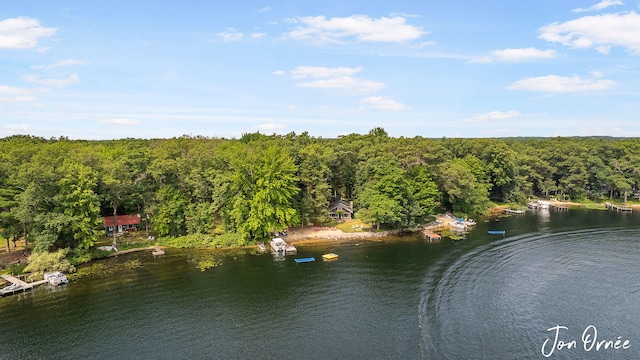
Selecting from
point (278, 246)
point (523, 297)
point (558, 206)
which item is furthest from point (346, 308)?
point (558, 206)

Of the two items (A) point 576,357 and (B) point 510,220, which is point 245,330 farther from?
(B) point 510,220

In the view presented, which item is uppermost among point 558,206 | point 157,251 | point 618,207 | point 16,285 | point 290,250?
point 558,206

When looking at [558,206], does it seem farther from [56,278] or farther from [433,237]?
[56,278]

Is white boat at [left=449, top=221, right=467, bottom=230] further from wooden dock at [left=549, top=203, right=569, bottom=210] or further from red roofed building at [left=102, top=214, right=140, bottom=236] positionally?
red roofed building at [left=102, top=214, right=140, bottom=236]

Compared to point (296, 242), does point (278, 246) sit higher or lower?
higher

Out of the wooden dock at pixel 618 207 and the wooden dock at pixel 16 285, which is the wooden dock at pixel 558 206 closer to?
the wooden dock at pixel 618 207

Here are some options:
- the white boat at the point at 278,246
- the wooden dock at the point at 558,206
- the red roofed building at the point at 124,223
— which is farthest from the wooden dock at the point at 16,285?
the wooden dock at the point at 558,206
